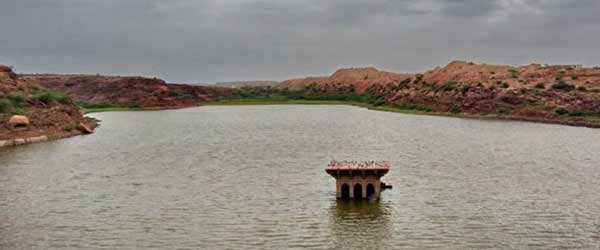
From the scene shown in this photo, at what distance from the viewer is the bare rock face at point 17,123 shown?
46216mm

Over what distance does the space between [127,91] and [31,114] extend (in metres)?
69.0

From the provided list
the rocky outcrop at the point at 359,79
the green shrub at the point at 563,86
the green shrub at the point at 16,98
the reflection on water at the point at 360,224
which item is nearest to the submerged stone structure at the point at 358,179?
the reflection on water at the point at 360,224

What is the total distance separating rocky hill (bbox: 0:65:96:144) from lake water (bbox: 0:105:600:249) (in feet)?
10.9

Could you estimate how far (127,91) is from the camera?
390 feet

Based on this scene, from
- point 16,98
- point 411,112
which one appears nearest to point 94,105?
point 411,112

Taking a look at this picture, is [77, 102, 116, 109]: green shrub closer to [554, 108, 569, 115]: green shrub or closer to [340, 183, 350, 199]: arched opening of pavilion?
[554, 108, 569, 115]: green shrub

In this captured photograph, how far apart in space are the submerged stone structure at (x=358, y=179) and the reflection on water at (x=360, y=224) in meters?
0.45

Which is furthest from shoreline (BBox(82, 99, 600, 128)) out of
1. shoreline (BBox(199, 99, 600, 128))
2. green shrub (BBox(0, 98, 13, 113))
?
green shrub (BBox(0, 98, 13, 113))

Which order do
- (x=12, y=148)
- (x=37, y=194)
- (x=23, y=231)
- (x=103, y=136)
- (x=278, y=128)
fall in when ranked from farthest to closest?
(x=278, y=128), (x=103, y=136), (x=12, y=148), (x=37, y=194), (x=23, y=231)

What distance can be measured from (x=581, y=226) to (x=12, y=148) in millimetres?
32818

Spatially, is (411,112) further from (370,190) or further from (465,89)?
(370,190)

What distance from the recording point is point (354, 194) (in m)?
23.3

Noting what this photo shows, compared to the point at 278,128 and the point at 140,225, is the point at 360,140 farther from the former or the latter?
the point at 140,225

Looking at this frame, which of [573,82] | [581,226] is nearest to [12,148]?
[581,226]
